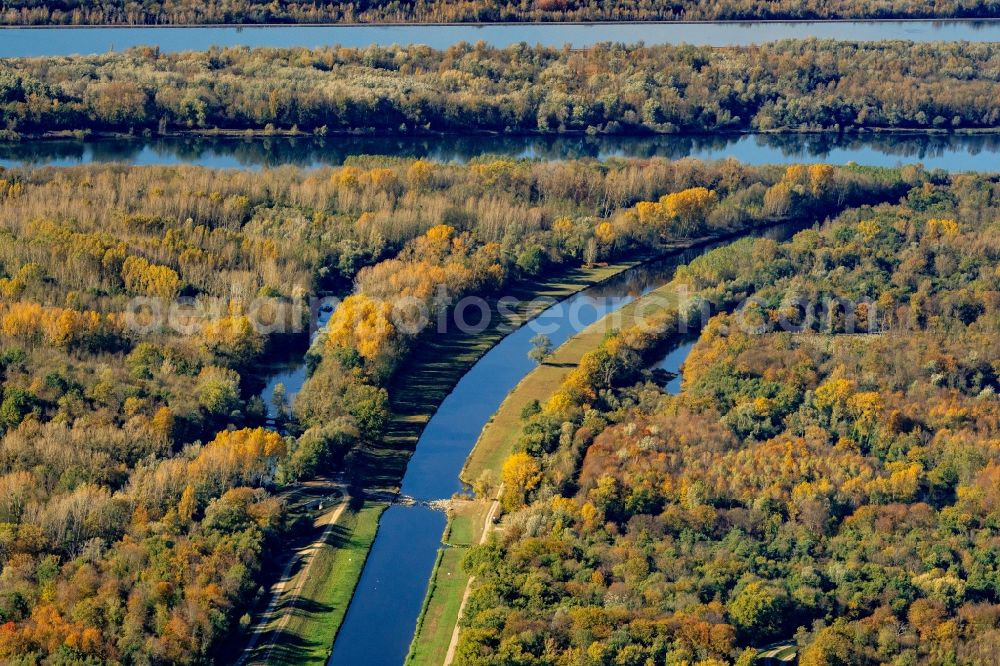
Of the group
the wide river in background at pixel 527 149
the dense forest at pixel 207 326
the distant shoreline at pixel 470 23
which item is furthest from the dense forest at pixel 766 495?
the distant shoreline at pixel 470 23

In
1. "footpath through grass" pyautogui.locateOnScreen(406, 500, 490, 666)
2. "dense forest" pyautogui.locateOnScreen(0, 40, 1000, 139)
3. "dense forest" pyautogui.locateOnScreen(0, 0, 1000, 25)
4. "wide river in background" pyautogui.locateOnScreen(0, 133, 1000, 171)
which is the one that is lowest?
"footpath through grass" pyautogui.locateOnScreen(406, 500, 490, 666)

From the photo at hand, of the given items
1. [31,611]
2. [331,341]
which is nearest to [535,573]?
[31,611]

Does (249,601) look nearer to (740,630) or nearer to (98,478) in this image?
(98,478)

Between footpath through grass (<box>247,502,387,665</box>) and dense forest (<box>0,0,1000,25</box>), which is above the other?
dense forest (<box>0,0,1000,25</box>)

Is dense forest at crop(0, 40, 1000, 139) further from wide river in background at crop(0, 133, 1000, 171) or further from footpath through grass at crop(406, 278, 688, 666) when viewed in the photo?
footpath through grass at crop(406, 278, 688, 666)

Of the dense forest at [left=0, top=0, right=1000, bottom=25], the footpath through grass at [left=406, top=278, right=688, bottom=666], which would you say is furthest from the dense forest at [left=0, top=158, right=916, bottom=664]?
the dense forest at [left=0, top=0, right=1000, bottom=25]

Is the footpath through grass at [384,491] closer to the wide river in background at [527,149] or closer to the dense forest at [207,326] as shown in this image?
the dense forest at [207,326]

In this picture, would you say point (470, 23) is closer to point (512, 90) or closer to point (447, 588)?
point (512, 90)
